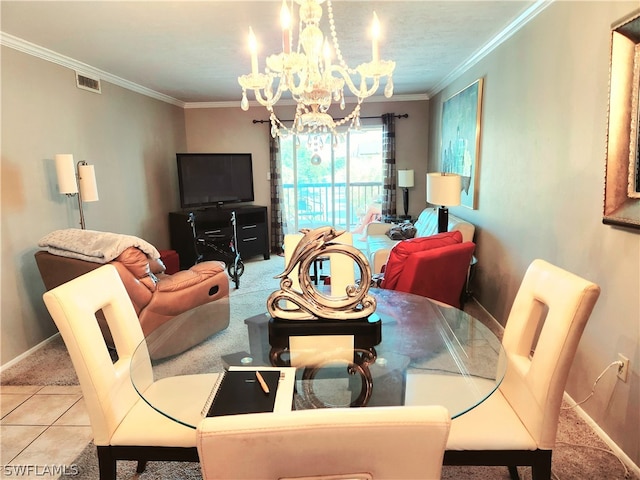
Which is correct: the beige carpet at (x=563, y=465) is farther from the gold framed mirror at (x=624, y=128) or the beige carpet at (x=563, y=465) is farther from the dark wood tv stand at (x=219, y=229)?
the dark wood tv stand at (x=219, y=229)

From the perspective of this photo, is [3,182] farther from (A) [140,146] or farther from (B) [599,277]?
(B) [599,277]

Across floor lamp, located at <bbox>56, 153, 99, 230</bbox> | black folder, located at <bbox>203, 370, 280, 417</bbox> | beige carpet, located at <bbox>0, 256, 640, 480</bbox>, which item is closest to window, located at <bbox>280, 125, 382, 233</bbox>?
floor lamp, located at <bbox>56, 153, 99, 230</bbox>

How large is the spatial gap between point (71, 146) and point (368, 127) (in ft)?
13.1

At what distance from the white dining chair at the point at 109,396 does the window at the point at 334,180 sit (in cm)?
484

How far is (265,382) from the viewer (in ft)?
4.66

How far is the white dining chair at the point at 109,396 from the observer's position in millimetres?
1380

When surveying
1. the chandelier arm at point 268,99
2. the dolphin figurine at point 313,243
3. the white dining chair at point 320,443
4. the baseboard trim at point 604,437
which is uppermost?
the chandelier arm at point 268,99

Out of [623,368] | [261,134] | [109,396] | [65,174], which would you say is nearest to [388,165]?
[261,134]

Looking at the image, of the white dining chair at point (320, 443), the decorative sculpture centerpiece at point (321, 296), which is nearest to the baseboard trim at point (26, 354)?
the decorative sculpture centerpiece at point (321, 296)

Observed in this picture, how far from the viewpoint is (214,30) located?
288 centimetres

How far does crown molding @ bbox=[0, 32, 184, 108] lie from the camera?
9.68 feet

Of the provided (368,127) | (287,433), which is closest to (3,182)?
(287,433)

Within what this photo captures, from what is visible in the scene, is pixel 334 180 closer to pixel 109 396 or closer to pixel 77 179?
pixel 77 179

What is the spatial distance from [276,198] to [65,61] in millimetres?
3217
